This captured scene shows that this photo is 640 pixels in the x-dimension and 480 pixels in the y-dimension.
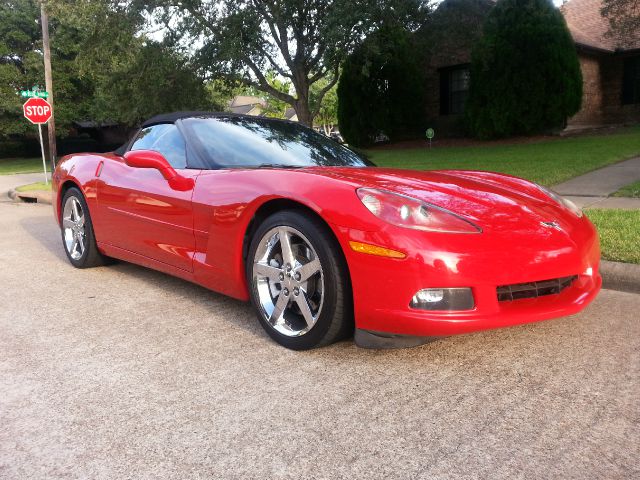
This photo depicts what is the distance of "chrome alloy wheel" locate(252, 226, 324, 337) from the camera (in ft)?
10.0

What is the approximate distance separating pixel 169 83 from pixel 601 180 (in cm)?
1332

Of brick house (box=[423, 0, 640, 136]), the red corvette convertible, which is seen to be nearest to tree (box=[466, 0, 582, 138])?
brick house (box=[423, 0, 640, 136])

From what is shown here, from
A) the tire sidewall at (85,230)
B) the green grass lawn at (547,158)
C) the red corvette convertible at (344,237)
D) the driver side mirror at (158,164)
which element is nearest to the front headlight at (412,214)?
the red corvette convertible at (344,237)

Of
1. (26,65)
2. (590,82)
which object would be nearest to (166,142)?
(590,82)

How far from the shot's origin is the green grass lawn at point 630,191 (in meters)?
7.52

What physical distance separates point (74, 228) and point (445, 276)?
12.4 ft

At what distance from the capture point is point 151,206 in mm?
4004

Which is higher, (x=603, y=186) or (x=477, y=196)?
(x=477, y=196)

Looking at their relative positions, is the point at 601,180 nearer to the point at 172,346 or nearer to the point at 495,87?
the point at 172,346

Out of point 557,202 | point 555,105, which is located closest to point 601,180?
point 557,202

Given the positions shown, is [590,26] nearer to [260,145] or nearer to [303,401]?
[260,145]

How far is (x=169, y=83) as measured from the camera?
18156mm

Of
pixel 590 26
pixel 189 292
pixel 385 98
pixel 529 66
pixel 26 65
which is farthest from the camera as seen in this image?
pixel 26 65

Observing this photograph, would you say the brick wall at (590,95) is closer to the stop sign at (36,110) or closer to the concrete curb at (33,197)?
the stop sign at (36,110)
